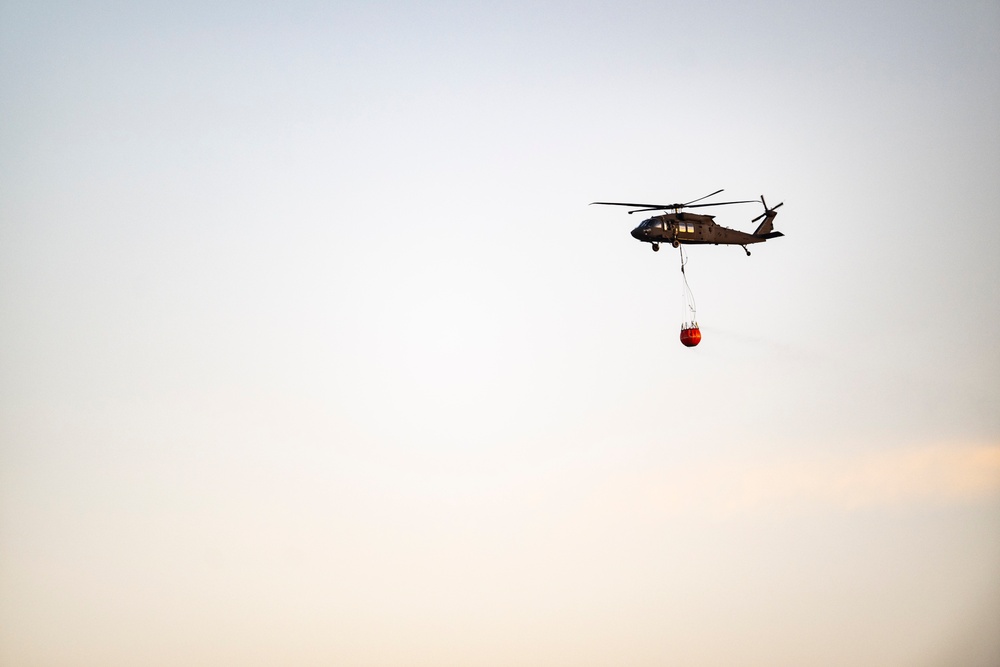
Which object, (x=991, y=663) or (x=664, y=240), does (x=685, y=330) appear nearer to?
(x=664, y=240)

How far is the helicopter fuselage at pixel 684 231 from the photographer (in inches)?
1596

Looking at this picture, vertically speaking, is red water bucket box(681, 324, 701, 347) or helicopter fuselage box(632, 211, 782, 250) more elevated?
helicopter fuselage box(632, 211, 782, 250)

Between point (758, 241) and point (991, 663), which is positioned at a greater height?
point (758, 241)

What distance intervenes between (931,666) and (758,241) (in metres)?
52.8

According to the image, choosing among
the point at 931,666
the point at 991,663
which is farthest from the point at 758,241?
the point at 991,663

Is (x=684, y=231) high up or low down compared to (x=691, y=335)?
up

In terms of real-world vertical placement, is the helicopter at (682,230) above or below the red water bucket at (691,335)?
above

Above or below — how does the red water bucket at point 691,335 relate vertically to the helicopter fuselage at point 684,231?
below

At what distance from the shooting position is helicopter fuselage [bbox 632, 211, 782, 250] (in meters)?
40.5

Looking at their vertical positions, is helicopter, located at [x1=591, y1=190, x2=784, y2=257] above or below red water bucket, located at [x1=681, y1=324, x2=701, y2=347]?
above

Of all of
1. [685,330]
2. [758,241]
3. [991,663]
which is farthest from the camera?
[991,663]

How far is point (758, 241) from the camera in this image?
45125 millimetres

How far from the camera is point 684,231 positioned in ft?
136

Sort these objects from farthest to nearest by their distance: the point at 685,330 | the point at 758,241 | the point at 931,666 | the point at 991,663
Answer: the point at 991,663, the point at 931,666, the point at 758,241, the point at 685,330
